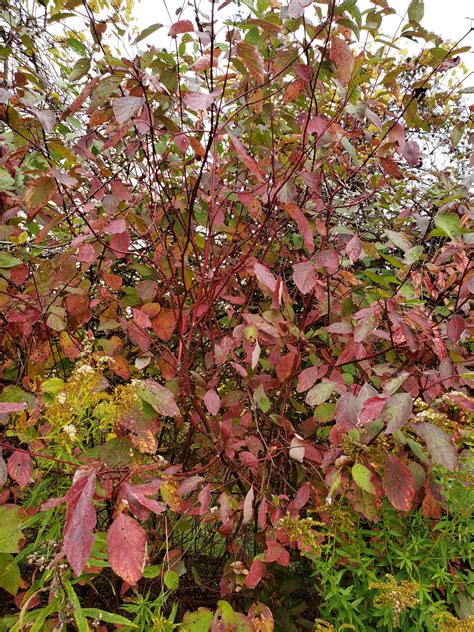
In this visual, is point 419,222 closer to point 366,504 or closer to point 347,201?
point 347,201

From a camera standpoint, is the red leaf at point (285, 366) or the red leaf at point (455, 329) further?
the red leaf at point (285, 366)

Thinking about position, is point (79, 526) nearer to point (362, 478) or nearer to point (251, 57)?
point (362, 478)

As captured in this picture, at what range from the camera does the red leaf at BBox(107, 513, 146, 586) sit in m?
0.60

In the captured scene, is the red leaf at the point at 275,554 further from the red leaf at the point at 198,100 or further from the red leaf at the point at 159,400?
the red leaf at the point at 198,100

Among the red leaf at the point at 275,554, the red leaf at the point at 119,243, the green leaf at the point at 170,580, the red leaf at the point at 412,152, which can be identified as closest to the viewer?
the green leaf at the point at 170,580

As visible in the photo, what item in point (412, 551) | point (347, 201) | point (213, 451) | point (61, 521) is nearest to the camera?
point (61, 521)

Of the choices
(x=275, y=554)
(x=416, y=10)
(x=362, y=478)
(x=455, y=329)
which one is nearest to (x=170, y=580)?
(x=275, y=554)

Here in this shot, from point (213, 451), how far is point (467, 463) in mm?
652

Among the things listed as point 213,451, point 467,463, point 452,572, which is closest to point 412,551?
point 452,572

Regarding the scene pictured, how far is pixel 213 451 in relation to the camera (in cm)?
136

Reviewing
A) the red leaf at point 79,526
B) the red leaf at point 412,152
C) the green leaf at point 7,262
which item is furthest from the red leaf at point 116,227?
the red leaf at point 412,152

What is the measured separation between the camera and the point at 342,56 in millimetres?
1031

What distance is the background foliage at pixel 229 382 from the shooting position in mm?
964

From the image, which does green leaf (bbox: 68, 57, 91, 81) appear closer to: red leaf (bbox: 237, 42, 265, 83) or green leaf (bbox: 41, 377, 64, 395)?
red leaf (bbox: 237, 42, 265, 83)
